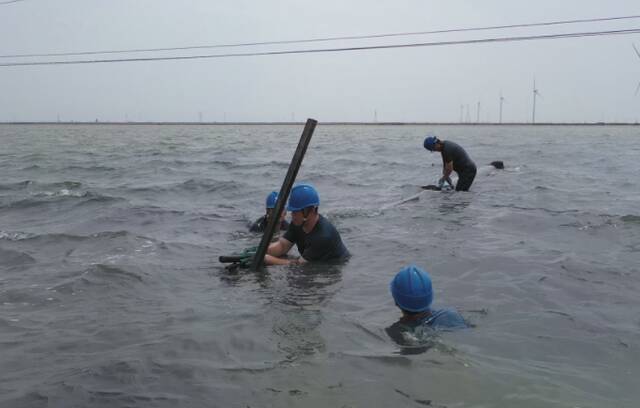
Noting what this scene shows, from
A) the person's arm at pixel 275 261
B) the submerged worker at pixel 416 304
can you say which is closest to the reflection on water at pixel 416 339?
the submerged worker at pixel 416 304

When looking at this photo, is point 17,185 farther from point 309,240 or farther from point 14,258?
point 309,240

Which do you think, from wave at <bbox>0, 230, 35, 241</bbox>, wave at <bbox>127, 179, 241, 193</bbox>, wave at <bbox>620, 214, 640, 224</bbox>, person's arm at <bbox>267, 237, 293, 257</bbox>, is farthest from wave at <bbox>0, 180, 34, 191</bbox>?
wave at <bbox>620, 214, 640, 224</bbox>

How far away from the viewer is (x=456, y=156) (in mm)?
15930

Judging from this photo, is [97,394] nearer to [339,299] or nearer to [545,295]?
[339,299]

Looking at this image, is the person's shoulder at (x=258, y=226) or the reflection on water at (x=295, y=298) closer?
the reflection on water at (x=295, y=298)

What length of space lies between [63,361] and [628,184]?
18.7 meters

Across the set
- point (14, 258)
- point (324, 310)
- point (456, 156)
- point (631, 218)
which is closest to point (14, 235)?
point (14, 258)

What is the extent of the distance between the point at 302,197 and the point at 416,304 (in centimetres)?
262

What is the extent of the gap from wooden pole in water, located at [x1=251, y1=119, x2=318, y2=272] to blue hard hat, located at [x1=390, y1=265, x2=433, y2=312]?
265 centimetres

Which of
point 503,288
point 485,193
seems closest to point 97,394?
point 503,288

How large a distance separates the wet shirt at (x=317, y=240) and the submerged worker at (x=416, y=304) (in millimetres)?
2678

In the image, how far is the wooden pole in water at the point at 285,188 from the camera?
7398mm

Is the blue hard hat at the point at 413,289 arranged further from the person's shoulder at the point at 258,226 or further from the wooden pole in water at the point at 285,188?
the person's shoulder at the point at 258,226

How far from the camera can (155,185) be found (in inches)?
768
